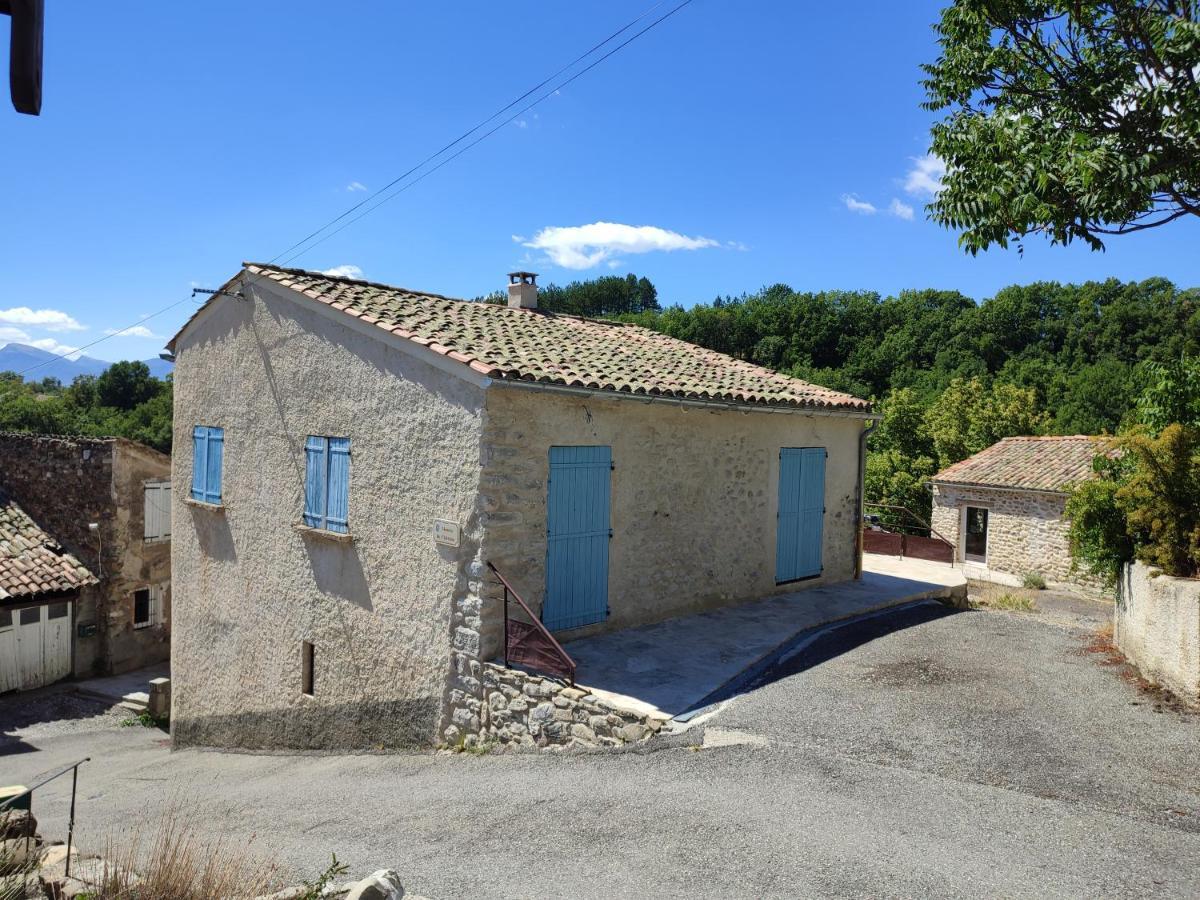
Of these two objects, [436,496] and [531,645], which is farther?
[436,496]

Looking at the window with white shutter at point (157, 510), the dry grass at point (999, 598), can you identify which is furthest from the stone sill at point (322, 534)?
the window with white shutter at point (157, 510)

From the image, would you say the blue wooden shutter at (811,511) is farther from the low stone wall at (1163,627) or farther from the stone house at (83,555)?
the stone house at (83,555)

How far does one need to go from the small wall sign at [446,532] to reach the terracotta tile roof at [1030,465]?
60.3 ft

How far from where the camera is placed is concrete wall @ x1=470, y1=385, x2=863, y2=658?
7.88m

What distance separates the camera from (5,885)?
4375 mm

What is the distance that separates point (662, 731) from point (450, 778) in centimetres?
184

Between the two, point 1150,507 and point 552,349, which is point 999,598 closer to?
point 1150,507

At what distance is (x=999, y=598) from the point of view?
1452 centimetres

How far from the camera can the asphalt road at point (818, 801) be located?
4.52 meters

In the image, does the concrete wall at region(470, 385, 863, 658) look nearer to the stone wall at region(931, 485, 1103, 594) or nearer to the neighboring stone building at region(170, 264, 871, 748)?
the neighboring stone building at region(170, 264, 871, 748)

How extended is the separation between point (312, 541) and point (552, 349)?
3.66 metres

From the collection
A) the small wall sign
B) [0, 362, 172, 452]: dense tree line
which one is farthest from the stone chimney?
[0, 362, 172, 452]: dense tree line

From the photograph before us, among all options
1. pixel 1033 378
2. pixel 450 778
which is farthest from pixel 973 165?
pixel 1033 378

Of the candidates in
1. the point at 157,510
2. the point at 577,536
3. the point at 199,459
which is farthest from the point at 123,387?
the point at 577,536
